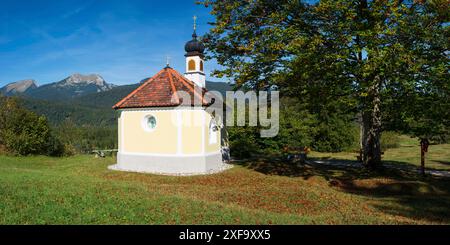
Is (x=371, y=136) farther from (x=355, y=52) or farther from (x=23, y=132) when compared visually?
(x=23, y=132)

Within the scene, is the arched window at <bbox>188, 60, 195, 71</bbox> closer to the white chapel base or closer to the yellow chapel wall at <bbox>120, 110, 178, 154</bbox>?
the yellow chapel wall at <bbox>120, 110, 178, 154</bbox>

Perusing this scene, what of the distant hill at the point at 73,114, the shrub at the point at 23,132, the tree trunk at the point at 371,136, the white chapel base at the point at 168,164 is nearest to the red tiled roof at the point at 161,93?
the white chapel base at the point at 168,164

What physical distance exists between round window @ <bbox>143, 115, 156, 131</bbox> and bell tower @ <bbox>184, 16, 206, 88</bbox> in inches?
205

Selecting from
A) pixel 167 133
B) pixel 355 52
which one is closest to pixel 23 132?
pixel 167 133

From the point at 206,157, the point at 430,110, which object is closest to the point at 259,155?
the point at 206,157

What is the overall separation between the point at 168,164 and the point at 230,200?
8.26 m

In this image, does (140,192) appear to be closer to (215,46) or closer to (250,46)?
(250,46)

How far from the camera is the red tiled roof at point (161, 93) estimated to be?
19.4 metres

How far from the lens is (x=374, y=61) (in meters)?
12.7

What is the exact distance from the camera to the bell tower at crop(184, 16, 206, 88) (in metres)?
23.1

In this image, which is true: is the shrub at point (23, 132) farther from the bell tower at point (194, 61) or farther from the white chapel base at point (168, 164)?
the bell tower at point (194, 61)

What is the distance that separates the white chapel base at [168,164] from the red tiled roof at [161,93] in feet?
10.5

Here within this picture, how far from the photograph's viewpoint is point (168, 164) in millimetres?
19234
